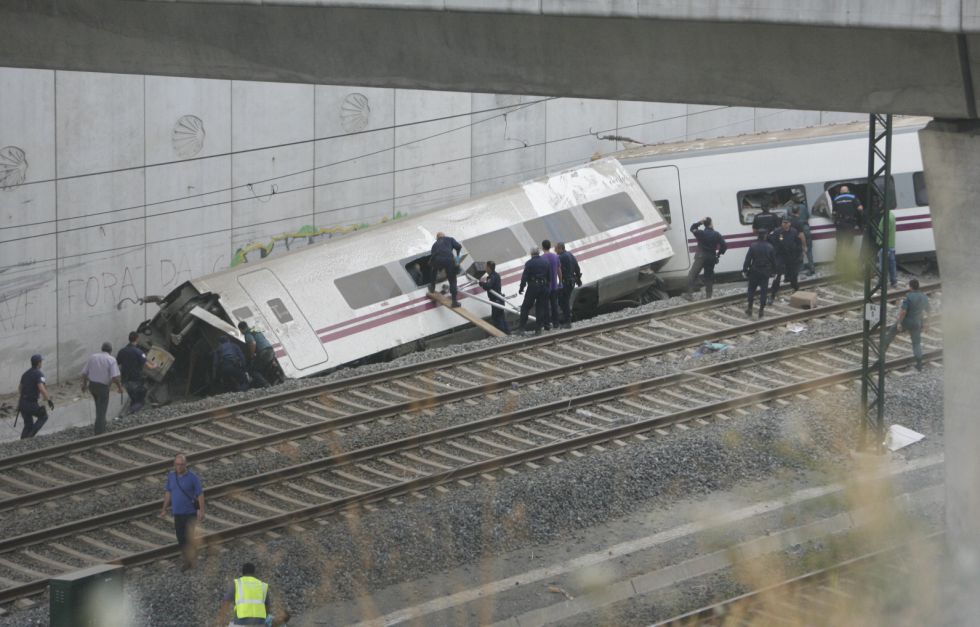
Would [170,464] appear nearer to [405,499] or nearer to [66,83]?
[405,499]

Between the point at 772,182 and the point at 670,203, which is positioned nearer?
the point at 772,182

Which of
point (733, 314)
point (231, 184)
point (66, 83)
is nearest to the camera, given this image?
point (733, 314)

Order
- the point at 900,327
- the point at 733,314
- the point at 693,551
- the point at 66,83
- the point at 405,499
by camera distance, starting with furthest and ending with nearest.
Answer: the point at 66,83
the point at 733,314
the point at 900,327
the point at 405,499
the point at 693,551

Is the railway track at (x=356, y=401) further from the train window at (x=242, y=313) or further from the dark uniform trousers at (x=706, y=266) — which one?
the train window at (x=242, y=313)

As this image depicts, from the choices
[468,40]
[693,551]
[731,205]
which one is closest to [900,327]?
[731,205]

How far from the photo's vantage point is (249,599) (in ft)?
36.4

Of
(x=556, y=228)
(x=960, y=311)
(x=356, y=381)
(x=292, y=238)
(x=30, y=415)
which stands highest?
(x=556, y=228)

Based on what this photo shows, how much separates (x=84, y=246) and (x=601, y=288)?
9272 millimetres

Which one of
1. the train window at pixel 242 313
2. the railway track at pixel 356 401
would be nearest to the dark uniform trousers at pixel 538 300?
the railway track at pixel 356 401

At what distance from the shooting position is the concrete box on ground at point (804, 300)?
20.6 meters

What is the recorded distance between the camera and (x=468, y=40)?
11.9 metres

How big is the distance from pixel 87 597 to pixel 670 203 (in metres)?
14.4

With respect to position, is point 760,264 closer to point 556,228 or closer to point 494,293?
point 556,228

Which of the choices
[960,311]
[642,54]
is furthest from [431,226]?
[960,311]
